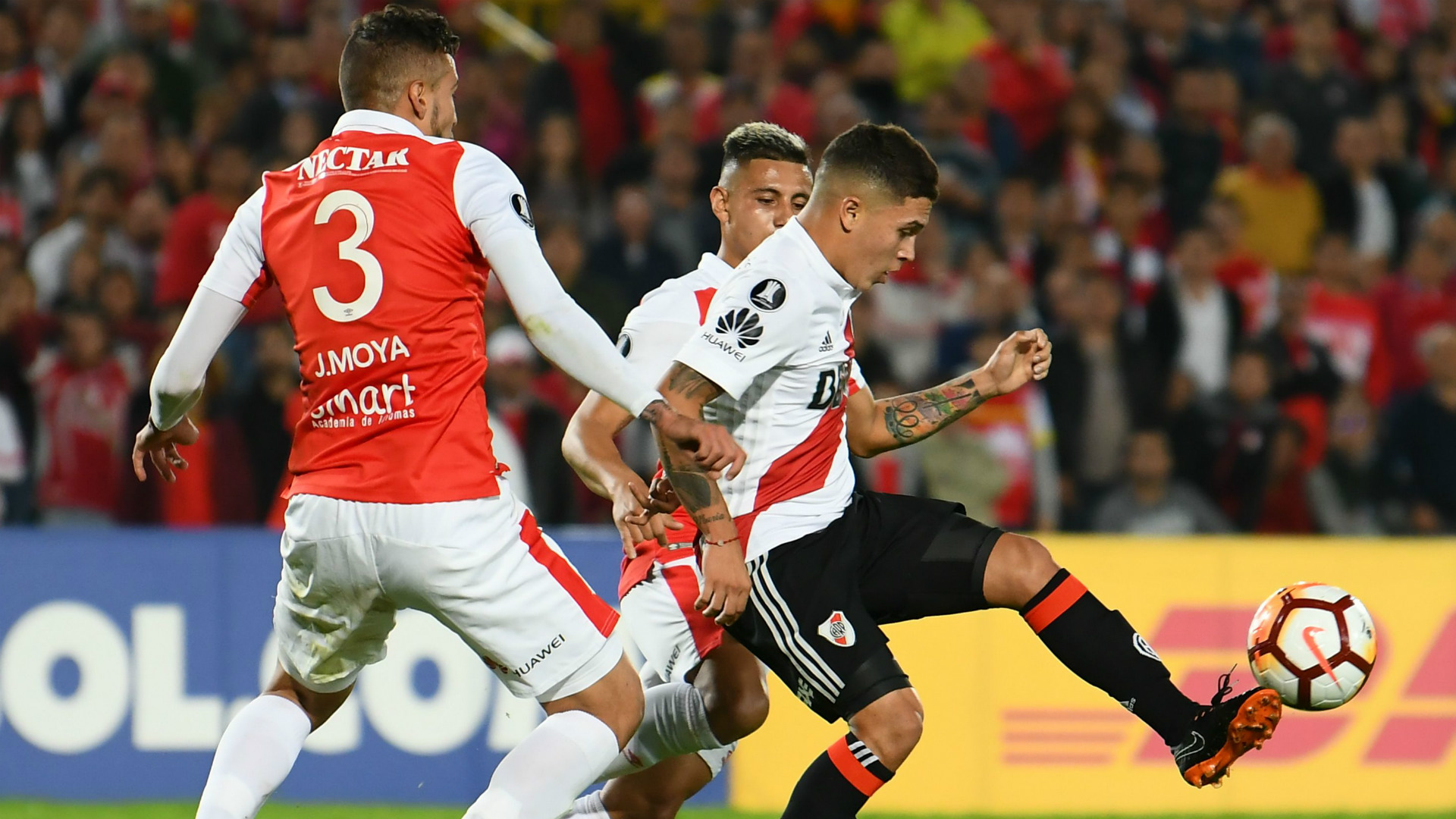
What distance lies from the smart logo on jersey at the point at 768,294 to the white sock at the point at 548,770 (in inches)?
47.3

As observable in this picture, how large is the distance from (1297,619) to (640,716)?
1.95 metres

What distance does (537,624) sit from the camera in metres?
4.60

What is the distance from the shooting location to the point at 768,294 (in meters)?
5.08

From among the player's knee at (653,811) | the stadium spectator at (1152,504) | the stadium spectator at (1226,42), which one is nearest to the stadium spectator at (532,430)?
the stadium spectator at (1152,504)

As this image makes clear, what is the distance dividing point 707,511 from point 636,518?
0.27m

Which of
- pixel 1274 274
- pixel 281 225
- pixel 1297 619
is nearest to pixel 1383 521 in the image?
pixel 1274 274

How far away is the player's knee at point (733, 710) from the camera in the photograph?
5738 mm

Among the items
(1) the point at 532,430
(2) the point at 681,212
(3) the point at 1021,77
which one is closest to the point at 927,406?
(1) the point at 532,430

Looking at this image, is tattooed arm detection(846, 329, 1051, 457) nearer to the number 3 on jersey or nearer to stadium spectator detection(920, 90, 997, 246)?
the number 3 on jersey

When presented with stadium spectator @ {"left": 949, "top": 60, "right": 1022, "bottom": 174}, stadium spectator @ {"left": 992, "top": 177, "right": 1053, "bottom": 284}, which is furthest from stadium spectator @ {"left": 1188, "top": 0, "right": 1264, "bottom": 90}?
stadium spectator @ {"left": 992, "top": 177, "right": 1053, "bottom": 284}

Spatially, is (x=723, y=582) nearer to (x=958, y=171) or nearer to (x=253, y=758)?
(x=253, y=758)

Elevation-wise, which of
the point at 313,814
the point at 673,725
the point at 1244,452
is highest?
the point at 673,725

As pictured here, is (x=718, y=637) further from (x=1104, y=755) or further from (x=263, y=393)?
(x=263, y=393)

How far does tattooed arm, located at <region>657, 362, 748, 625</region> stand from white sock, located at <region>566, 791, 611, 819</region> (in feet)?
4.32
